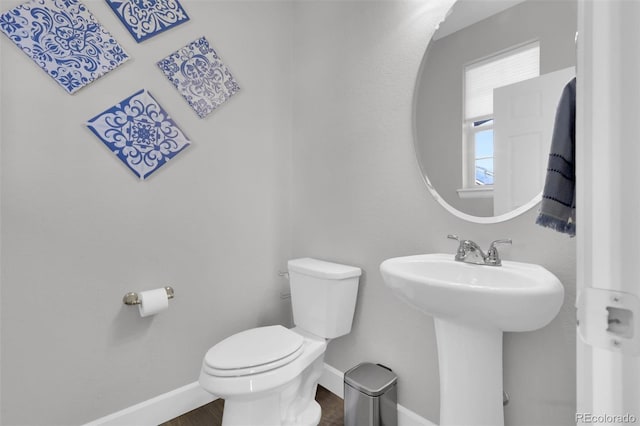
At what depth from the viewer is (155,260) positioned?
1531 mm

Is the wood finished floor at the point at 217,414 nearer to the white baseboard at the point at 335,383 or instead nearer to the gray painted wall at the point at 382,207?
the white baseboard at the point at 335,383

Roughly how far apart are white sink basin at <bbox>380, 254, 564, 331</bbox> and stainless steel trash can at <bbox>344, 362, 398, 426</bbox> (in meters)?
0.57

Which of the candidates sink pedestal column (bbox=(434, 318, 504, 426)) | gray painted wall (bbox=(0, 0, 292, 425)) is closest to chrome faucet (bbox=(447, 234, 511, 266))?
sink pedestal column (bbox=(434, 318, 504, 426))

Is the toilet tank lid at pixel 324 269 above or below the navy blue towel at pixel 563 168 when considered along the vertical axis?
below

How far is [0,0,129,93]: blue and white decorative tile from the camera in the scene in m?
1.24

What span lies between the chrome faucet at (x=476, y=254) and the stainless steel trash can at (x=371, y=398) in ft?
2.13

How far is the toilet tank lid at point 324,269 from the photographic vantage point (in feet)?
4.96

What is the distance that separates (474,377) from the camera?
102cm

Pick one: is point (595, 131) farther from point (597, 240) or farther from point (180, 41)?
point (180, 41)

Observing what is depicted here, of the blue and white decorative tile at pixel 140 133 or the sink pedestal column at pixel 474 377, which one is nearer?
the sink pedestal column at pixel 474 377

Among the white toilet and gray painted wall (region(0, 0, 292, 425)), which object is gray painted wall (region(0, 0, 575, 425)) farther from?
the white toilet

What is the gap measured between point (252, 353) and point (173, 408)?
67cm

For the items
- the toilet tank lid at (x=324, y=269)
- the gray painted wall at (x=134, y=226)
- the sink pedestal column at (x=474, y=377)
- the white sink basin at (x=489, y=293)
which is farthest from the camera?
the toilet tank lid at (x=324, y=269)

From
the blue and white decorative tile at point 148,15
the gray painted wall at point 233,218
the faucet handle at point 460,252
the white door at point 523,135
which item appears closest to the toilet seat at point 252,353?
Result: the gray painted wall at point 233,218
